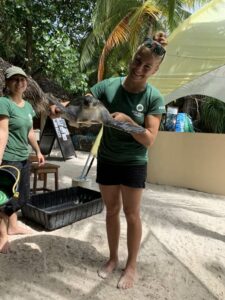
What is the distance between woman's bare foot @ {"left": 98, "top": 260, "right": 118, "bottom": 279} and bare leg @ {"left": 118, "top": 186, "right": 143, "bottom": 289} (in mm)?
130

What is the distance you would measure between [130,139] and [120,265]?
49.5 inches

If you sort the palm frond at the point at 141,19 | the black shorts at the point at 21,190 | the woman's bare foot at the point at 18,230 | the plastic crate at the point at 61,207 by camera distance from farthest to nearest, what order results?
the palm frond at the point at 141,19 → the plastic crate at the point at 61,207 → the woman's bare foot at the point at 18,230 → the black shorts at the point at 21,190

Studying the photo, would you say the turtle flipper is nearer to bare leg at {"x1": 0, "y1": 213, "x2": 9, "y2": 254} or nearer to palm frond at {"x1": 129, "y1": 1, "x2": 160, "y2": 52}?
bare leg at {"x1": 0, "y1": 213, "x2": 9, "y2": 254}

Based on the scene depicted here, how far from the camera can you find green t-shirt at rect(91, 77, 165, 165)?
2264 mm

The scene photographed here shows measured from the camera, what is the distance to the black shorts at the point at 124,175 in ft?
7.97

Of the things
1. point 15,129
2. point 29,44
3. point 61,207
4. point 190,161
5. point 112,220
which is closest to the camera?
point 112,220

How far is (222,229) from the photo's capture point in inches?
167

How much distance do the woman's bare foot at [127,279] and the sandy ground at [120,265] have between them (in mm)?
46

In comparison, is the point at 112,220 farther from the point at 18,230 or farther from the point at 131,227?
the point at 18,230

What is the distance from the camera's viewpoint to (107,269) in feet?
9.20

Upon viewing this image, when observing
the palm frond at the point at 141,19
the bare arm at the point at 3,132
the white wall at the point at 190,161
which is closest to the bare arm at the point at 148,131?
the bare arm at the point at 3,132

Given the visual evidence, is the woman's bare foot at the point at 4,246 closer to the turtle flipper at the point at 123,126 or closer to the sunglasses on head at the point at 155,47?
the turtle flipper at the point at 123,126

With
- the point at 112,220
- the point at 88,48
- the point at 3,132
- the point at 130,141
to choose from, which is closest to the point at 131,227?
the point at 112,220

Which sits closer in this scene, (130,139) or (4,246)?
(130,139)
